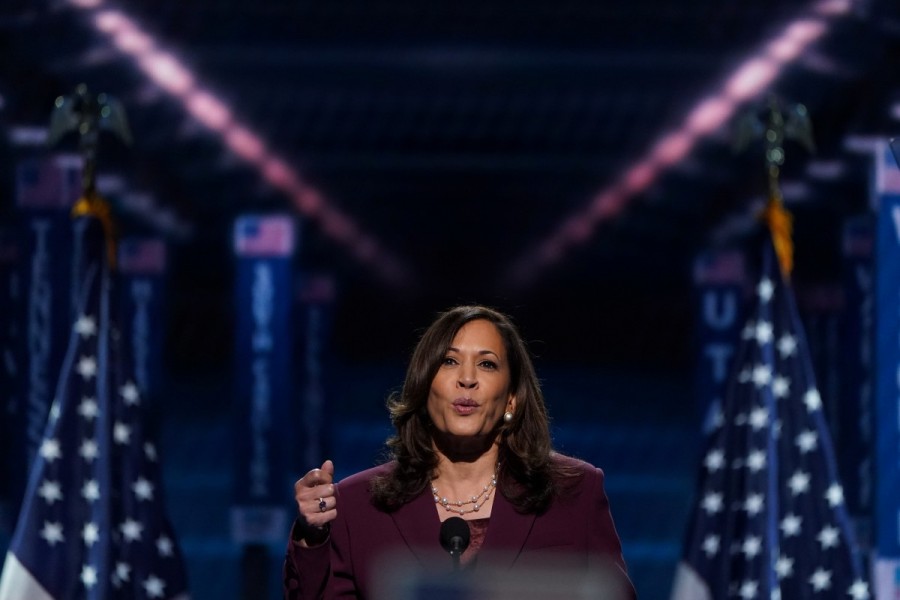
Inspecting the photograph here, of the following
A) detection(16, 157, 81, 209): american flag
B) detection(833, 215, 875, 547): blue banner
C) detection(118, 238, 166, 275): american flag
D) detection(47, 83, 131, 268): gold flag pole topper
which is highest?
detection(47, 83, 131, 268): gold flag pole topper

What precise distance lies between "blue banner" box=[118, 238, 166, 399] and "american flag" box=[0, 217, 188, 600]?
19.4 ft

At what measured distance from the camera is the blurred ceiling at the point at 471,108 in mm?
7879

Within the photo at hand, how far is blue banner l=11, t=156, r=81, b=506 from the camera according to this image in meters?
6.41

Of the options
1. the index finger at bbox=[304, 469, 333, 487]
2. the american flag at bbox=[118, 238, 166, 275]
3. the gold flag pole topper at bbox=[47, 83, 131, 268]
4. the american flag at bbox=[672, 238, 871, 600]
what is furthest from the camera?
the american flag at bbox=[118, 238, 166, 275]

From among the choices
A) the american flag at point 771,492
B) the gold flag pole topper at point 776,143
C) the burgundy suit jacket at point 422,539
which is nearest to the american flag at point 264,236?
the gold flag pole topper at point 776,143

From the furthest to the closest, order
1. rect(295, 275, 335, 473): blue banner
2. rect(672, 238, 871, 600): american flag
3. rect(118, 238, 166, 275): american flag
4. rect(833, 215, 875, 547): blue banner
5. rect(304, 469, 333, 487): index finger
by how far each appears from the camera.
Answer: rect(295, 275, 335, 473): blue banner < rect(118, 238, 166, 275): american flag < rect(833, 215, 875, 547): blue banner < rect(672, 238, 871, 600): american flag < rect(304, 469, 333, 487): index finger

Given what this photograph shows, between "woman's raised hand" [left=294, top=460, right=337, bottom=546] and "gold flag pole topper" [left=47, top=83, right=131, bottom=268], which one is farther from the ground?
"gold flag pole topper" [left=47, top=83, right=131, bottom=268]

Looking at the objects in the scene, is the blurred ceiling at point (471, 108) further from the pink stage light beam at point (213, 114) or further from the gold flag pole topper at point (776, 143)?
the gold flag pole topper at point (776, 143)

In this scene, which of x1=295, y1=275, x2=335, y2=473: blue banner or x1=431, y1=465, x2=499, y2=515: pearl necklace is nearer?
x1=431, y1=465, x2=499, y2=515: pearl necklace

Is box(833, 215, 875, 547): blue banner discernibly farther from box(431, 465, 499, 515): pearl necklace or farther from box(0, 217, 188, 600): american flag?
box(431, 465, 499, 515): pearl necklace

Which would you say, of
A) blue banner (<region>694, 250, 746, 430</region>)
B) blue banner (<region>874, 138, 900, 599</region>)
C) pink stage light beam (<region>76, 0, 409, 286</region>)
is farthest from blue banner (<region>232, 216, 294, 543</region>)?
blue banner (<region>874, 138, 900, 599</region>)

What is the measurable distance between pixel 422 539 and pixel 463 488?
149 mm

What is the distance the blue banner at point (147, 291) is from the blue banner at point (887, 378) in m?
6.86

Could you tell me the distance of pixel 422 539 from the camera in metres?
2.45
